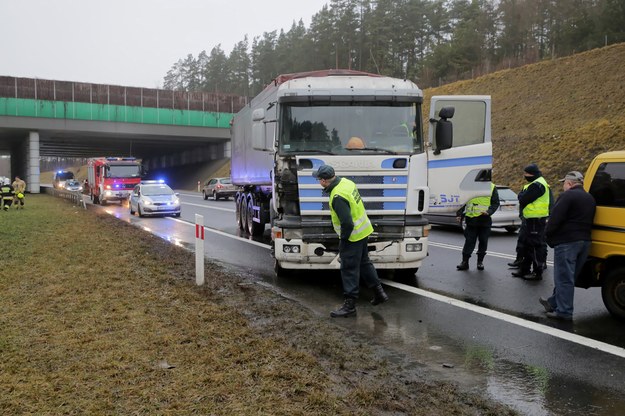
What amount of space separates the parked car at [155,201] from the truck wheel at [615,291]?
60.3 ft

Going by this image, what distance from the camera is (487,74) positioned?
4312 cm

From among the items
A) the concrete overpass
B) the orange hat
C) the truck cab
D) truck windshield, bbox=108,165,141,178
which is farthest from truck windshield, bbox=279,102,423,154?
the concrete overpass

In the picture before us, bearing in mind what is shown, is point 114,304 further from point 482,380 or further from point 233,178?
point 233,178

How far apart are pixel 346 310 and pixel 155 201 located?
17160mm

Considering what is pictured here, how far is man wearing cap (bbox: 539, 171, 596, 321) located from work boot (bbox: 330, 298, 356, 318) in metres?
2.40

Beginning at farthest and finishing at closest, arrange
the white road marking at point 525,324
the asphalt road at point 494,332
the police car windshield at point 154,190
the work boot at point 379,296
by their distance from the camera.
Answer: the police car windshield at point 154,190 < the work boot at point 379,296 < the white road marking at point 525,324 < the asphalt road at point 494,332

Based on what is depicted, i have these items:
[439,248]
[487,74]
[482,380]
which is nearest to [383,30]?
[487,74]

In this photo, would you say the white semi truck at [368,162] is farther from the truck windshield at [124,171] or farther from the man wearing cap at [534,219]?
the truck windshield at [124,171]

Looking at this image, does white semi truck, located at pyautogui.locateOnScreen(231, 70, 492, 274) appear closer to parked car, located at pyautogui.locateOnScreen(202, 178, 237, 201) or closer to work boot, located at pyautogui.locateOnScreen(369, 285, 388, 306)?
work boot, located at pyautogui.locateOnScreen(369, 285, 388, 306)

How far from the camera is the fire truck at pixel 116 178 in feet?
99.6

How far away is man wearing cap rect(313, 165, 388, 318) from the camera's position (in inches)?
254

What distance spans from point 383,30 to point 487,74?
20.2 meters

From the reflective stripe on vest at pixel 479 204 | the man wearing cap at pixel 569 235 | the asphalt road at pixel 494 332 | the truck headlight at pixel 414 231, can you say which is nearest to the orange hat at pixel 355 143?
the truck headlight at pixel 414 231

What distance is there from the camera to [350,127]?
834 cm
